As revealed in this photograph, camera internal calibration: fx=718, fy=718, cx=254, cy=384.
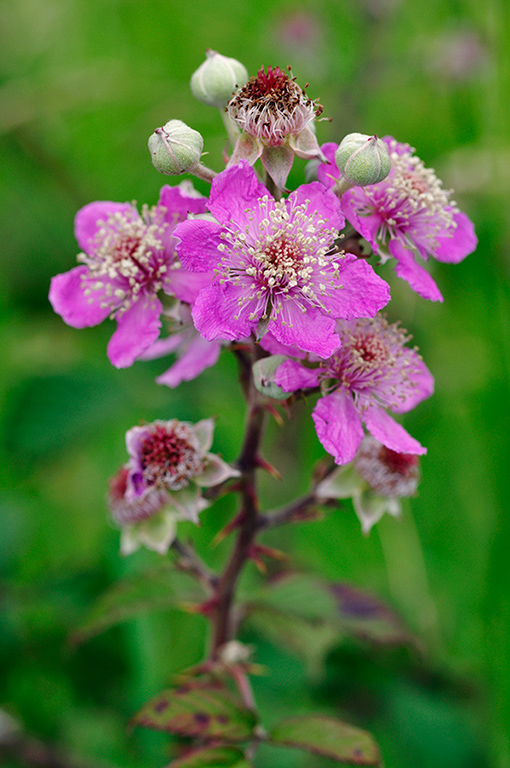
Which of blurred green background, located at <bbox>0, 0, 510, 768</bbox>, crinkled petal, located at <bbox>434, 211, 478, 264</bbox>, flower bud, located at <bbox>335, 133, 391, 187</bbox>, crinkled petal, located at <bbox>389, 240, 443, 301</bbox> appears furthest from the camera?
blurred green background, located at <bbox>0, 0, 510, 768</bbox>

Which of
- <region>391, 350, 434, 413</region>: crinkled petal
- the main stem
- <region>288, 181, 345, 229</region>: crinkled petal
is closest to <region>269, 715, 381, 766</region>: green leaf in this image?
the main stem

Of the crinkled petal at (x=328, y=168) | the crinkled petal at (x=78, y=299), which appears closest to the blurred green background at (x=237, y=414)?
the crinkled petal at (x=78, y=299)

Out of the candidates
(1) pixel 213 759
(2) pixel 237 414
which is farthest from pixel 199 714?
(2) pixel 237 414

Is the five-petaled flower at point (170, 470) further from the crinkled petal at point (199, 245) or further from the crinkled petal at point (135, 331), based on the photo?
the crinkled petal at point (199, 245)

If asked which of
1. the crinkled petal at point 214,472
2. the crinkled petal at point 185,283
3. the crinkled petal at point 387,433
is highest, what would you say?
the crinkled petal at point 185,283

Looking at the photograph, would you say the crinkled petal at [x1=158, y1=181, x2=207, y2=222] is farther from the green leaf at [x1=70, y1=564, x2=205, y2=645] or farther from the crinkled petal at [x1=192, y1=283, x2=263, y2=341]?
the green leaf at [x1=70, y1=564, x2=205, y2=645]

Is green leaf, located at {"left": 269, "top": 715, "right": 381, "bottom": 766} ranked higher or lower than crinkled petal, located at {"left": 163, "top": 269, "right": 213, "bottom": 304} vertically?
lower

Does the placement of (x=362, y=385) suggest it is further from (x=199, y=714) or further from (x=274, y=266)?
(x=199, y=714)
